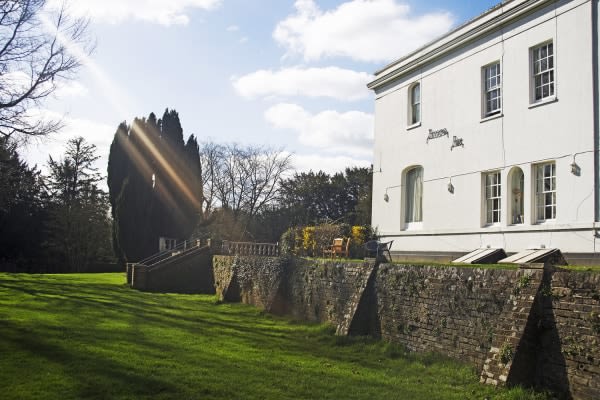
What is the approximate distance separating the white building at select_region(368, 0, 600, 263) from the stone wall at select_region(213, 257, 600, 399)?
486cm

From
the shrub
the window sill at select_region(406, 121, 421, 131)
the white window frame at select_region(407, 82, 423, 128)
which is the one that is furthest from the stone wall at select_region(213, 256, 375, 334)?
the white window frame at select_region(407, 82, 423, 128)

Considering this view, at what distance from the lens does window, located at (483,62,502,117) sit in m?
17.5

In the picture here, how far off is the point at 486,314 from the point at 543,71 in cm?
880

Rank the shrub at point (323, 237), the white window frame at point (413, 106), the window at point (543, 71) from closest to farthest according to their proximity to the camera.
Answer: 1. the window at point (543, 71)
2. the white window frame at point (413, 106)
3. the shrub at point (323, 237)

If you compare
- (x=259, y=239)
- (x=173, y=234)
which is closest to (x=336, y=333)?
(x=173, y=234)

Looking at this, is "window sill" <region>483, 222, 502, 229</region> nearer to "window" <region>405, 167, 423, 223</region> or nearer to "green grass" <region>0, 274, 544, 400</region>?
"window" <region>405, 167, 423, 223</region>

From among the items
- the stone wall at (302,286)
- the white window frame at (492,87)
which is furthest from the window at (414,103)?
the stone wall at (302,286)

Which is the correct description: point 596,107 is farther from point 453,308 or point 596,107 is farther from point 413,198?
point 413,198

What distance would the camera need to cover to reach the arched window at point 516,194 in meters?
16.6

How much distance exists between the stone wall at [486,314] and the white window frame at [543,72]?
22.9ft

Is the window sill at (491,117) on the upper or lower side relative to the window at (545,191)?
upper

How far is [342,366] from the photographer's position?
1152 cm

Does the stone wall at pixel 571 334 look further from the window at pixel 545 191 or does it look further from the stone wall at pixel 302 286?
the window at pixel 545 191

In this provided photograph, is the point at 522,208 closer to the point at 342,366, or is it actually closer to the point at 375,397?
the point at 342,366
